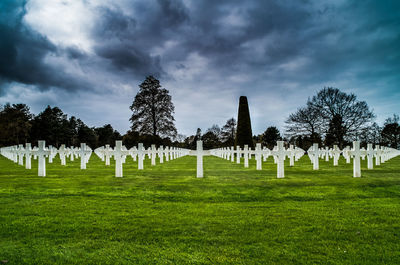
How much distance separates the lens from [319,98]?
41.2 m

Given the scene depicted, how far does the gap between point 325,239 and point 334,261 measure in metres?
0.68

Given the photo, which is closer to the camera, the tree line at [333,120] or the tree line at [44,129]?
the tree line at [333,120]

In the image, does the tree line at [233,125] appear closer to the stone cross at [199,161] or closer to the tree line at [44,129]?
the tree line at [44,129]

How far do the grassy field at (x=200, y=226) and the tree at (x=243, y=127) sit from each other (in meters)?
31.7

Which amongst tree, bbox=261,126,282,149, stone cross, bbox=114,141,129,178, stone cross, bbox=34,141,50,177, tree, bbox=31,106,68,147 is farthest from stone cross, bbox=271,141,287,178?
tree, bbox=261,126,282,149

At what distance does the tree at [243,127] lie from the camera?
3866 cm

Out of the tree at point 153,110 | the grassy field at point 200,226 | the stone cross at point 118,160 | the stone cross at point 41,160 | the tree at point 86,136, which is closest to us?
the grassy field at point 200,226

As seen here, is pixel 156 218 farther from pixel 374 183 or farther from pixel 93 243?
pixel 374 183

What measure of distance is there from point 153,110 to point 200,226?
5060cm

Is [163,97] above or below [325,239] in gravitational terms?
above

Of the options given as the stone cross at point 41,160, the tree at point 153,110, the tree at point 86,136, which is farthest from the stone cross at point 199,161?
the tree at point 86,136

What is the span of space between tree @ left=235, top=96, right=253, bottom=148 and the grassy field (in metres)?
31.7

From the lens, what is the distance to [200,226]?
4059 millimetres

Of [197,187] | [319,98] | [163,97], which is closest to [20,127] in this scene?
[163,97]
